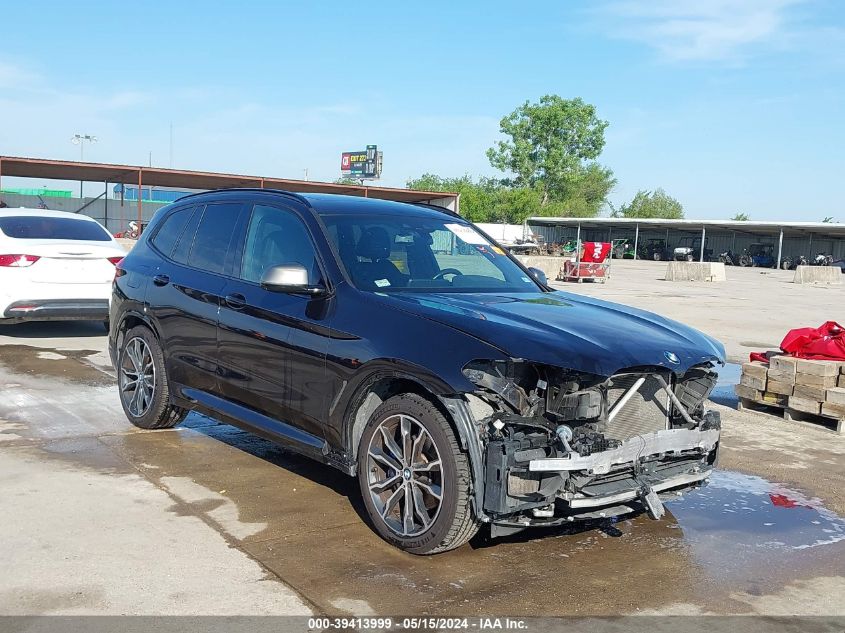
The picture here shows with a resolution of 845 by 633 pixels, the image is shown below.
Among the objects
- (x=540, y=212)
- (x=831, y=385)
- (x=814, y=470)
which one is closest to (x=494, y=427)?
(x=814, y=470)

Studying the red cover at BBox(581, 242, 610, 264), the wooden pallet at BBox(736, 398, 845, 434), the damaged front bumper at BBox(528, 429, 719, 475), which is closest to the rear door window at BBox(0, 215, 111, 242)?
the wooden pallet at BBox(736, 398, 845, 434)

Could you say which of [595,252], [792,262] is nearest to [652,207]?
[792,262]

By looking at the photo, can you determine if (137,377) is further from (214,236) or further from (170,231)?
(214,236)

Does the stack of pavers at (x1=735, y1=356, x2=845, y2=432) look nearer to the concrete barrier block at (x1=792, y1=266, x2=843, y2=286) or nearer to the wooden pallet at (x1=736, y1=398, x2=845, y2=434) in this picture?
the wooden pallet at (x1=736, y1=398, x2=845, y2=434)

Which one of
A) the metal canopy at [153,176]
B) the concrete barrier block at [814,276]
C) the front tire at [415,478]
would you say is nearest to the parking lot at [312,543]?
the front tire at [415,478]

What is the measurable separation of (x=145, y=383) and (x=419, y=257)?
257 centimetres

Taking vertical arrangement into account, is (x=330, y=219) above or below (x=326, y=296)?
above

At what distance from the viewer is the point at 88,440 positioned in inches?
250

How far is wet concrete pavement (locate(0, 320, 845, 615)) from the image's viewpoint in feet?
12.5

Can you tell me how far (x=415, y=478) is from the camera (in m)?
4.30

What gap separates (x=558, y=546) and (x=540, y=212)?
94.5m

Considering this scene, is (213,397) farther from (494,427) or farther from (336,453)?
(494,427)

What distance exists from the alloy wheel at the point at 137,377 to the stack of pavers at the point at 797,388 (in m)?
5.33

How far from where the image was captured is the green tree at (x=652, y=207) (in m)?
116
